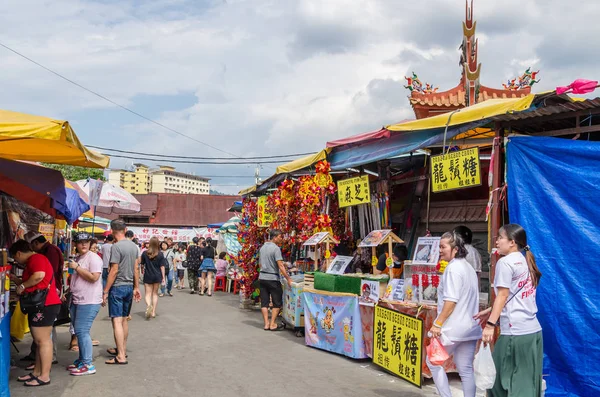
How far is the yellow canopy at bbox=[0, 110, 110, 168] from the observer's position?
4.79 meters

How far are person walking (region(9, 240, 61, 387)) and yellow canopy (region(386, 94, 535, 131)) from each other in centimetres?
485

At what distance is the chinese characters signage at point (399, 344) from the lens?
656cm

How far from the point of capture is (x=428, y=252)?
712 centimetres

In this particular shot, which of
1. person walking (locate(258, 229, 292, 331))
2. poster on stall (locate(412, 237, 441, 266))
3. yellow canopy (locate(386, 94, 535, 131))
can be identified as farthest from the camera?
person walking (locate(258, 229, 292, 331))

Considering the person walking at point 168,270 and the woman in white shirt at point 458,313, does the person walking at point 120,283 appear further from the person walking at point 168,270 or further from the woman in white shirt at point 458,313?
the person walking at point 168,270

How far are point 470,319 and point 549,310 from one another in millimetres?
1017

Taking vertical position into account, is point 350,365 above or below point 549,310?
below

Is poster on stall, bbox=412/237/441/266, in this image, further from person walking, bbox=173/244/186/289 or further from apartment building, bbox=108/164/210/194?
apartment building, bbox=108/164/210/194

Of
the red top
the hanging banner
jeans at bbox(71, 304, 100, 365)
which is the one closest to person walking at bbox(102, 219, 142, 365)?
jeans at bbox(71, 304, 100, 365)

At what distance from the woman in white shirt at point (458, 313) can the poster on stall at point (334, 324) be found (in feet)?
9.50

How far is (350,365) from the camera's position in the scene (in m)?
7.72

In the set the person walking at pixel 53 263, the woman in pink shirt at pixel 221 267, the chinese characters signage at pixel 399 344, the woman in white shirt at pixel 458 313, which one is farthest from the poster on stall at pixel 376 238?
the woman in pink shirt at pixel 221 267

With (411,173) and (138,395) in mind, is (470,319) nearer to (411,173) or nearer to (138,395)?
(138,395)

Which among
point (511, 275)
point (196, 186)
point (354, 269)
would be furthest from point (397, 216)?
point (196, 186)
